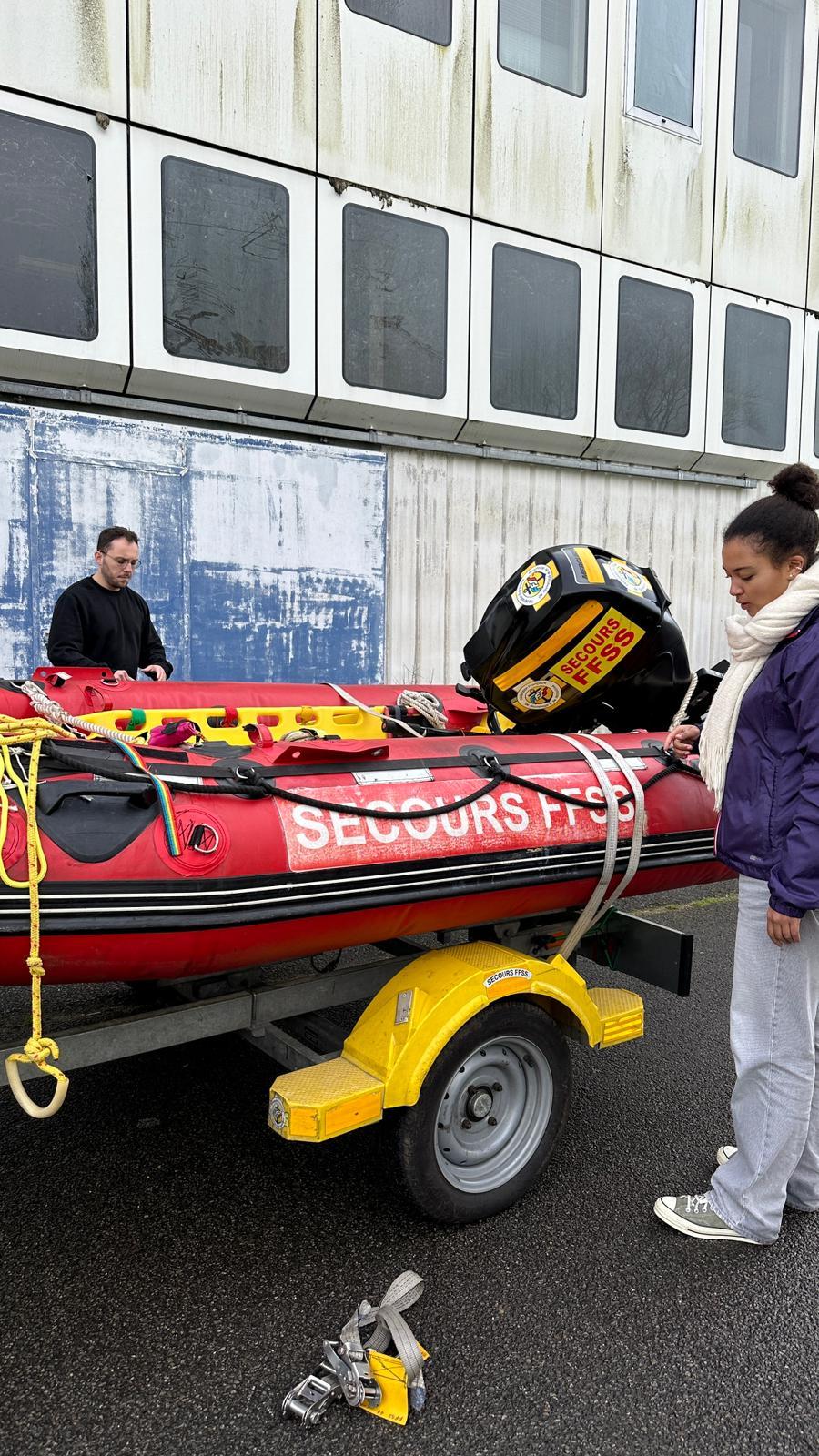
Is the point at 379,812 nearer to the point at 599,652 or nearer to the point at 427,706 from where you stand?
the point at 599,652

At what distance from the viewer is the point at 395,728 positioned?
13.2 feet

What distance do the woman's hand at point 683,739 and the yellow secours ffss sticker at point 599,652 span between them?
0.48 meters

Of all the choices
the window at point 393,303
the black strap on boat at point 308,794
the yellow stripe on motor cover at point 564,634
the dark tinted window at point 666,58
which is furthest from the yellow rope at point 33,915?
the dark tinted window at point 666,58

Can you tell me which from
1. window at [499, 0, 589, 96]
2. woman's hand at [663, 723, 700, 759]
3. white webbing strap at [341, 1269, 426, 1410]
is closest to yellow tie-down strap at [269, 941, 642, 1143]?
white webbing strap at [341, 1269, 426, 1410]

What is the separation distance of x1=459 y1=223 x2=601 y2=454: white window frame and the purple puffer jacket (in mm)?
6285

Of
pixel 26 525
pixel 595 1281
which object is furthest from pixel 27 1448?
pixel 26 525

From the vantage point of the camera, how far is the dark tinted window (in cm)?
892

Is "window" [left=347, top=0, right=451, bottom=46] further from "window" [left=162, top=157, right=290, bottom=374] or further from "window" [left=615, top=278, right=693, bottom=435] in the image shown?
"window" [left=615, top=278, right=693, bottom=435]

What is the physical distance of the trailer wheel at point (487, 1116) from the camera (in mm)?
2525

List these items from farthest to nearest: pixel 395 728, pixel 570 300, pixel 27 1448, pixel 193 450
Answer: pixel 570 300 < pixel 193 450 < pixel 395 728 < pixel 27 1448

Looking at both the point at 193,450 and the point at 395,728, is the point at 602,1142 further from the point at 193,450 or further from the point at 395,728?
the point at 193,450

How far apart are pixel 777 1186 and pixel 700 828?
112 cm

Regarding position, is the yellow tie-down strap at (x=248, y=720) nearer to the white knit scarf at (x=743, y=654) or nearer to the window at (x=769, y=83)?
the white knit scarf at (x=743, y=654)

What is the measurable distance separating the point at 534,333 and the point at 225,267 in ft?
9.13
